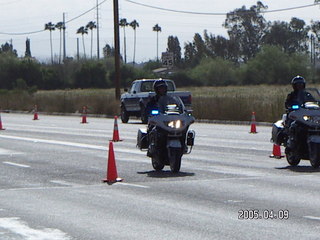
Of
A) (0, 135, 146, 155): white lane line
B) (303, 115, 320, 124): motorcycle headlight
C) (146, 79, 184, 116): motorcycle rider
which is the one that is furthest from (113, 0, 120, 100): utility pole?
(303, 115, 320, 124): motorcycle headlight

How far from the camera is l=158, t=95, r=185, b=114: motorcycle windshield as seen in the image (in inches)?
652

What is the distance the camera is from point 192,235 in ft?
32.1

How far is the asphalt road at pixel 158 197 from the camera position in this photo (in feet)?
33.5

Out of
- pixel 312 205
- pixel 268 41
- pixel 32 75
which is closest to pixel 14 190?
pixel 312 205

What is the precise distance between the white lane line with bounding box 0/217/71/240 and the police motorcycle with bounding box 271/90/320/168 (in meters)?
6.89

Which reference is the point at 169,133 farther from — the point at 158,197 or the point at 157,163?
the point at 158,197

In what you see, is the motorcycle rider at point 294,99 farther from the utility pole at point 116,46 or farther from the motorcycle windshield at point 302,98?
the utility pole at point 116,46

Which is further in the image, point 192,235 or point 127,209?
point 127,209

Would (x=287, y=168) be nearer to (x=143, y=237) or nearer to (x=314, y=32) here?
(x=143, y=237)

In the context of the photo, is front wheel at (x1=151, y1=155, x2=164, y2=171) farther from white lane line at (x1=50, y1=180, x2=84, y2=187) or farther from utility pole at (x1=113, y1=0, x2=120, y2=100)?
utility pole at (x1=113, y1=0, x2=120, y2=100)

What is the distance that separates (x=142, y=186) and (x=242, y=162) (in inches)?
179

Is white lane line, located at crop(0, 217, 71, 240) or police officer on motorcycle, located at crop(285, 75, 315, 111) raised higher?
police officer on motorcycle, located at crop(285, 75, 315, 111)

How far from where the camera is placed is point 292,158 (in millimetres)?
17000

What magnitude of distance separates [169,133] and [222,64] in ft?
361
